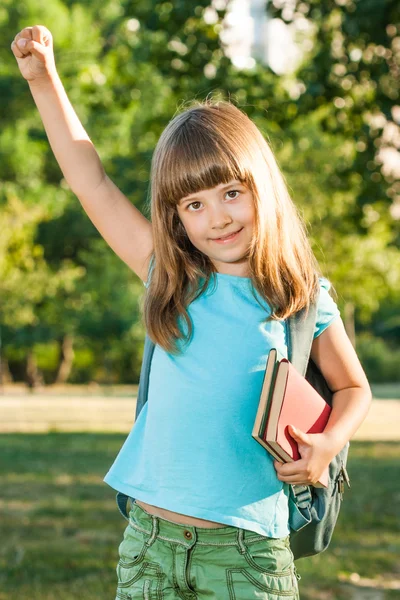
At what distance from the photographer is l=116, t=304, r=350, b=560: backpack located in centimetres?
235

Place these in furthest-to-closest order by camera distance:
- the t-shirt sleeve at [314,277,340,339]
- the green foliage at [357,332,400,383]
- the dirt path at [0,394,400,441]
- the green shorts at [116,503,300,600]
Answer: the green foliage at [357,332,400,383] → the dirt path at [0,394,400,441] → the t-shirt sleeve at [314,277,340,339] → the green shorts at [116,503,300,600]

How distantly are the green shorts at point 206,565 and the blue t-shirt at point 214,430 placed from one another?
0.05 m

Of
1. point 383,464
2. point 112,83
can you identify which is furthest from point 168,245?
point 383,464

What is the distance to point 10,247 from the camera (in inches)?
1057

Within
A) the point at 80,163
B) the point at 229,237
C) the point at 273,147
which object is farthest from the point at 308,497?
the point at 273,147

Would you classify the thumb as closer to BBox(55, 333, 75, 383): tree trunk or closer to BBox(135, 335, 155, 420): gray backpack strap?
BBox(135, 335, 155, 420): gray backpack strap

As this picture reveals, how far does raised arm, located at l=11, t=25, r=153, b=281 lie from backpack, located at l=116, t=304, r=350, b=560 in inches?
12.2

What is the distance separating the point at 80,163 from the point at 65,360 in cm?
3063

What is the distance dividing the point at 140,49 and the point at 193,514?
5525 mm

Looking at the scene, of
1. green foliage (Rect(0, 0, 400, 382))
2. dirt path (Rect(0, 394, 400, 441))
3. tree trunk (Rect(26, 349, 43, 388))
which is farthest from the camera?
tree trunk (Rect(26, 349, 43, 388))

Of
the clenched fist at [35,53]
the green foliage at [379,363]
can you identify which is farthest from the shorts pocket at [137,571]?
the green foliage at [379,363]

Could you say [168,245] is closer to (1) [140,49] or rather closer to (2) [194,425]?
(2) [194,425]

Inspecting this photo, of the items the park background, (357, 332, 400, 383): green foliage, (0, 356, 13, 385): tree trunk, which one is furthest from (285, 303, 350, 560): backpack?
(0, 356, 13, 385): tree trunk

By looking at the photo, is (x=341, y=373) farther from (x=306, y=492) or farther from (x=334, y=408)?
(x=306, y=492)
